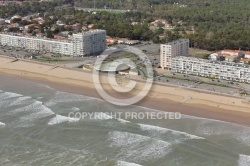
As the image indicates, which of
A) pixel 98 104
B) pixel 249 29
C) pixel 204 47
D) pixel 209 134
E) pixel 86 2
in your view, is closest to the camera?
pixel 209 134

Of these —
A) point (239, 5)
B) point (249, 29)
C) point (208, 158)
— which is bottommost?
point (208, 158)

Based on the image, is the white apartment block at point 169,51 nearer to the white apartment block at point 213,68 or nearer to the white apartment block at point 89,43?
the white apartment block at point 213,68

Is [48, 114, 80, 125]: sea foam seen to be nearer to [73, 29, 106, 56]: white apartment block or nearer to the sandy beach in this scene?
the sandy beach

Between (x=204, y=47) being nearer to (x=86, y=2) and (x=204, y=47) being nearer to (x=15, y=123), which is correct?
(x=15, y=123)

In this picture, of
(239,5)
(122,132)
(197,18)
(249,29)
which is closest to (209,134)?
(122,132)

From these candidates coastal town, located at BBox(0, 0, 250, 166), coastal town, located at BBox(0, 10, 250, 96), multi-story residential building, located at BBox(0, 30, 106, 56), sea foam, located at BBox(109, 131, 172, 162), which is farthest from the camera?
multi-story residential building, located at BBox(0, 30, 106, 56)

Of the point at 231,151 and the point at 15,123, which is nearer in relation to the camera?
the point at 231,151

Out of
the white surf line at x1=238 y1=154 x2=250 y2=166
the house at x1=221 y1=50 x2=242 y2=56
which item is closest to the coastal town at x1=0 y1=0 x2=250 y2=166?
the white surf line at x1=238 y1=154 x2=250 y2=166

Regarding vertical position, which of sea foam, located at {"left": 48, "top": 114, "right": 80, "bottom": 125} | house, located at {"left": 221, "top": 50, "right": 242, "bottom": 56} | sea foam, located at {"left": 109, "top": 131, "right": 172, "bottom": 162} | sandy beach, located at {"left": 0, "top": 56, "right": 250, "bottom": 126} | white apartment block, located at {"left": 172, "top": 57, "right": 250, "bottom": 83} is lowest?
sea foam, located at {"left": 109, "top": 131, "right": 172, "bottom": 162}
